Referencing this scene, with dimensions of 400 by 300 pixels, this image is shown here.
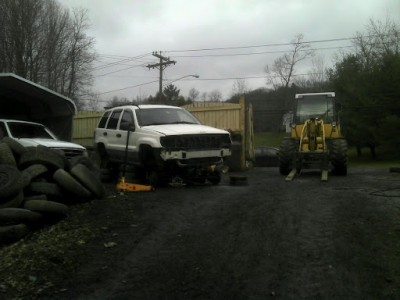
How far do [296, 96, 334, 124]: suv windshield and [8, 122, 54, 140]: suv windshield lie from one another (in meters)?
8.49

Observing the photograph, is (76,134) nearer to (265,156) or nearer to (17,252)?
(265,156)

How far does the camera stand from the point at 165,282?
16.5 ft

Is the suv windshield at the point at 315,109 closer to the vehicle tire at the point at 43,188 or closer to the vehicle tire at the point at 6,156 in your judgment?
the vehicle tire at the point at 43,188

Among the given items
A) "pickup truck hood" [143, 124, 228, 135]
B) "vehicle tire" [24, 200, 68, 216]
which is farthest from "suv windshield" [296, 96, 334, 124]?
"vehicle tire" [24, 200, 68, 216]

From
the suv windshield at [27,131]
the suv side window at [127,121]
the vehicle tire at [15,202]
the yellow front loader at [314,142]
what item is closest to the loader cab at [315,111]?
the yellow front loader at [314,142]

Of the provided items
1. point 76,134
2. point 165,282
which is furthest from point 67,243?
point 76,134

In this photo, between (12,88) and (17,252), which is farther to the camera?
(12,88)

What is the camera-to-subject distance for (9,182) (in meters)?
7.35

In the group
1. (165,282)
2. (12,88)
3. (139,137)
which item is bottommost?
(165,282)

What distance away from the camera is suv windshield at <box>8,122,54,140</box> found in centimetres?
1206

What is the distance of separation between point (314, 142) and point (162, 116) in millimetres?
5222

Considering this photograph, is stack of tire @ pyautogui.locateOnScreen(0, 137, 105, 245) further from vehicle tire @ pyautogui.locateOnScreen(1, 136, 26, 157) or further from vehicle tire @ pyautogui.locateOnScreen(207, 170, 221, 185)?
vehicle tire @ pyautogui.locateOnScreen(207, 170, 221, 185)

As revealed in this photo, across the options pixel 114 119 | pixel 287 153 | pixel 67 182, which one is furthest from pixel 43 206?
pixel 287 153

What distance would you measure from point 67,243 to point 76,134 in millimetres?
18550
